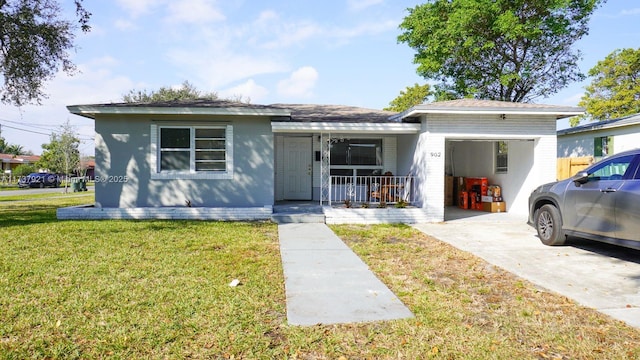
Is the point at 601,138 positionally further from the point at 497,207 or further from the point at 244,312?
the point at 244,312

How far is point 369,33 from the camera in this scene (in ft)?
42.9

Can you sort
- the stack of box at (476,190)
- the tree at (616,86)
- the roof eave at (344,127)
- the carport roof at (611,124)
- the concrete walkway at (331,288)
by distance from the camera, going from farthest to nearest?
the tree at (616,86), the carport roof at (611,124), the stack of box at (476,190), the roof eave at (344,127), the concrete walkway at (331,288)

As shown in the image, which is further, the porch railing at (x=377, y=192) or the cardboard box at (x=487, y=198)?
the cardboard box at (x=487, y=198)

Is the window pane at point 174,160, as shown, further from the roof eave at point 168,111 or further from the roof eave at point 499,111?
the roof eave at point 499,111

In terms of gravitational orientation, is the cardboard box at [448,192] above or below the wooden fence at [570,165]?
below

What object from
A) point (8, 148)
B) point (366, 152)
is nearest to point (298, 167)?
point (366, 152)

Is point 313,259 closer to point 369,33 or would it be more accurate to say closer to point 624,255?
point 624,255

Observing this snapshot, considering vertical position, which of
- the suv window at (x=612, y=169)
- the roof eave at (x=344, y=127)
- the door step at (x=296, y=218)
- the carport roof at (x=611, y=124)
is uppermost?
the carport roof at (x=611, y=124)

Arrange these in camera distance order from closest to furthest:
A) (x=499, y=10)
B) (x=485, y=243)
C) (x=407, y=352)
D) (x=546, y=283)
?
(x=407, y=352) → (x=546, y=283) → (x=485, y=243) → (x=499, y=10)

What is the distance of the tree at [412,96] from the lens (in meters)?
40.5

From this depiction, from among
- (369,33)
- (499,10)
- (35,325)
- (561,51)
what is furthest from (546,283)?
(561,51)

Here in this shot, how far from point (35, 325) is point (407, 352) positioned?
3225 mm

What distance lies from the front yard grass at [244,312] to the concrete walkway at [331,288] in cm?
15

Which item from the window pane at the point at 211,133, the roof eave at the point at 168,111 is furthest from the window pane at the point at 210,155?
the roof eave at the point at 168,111
